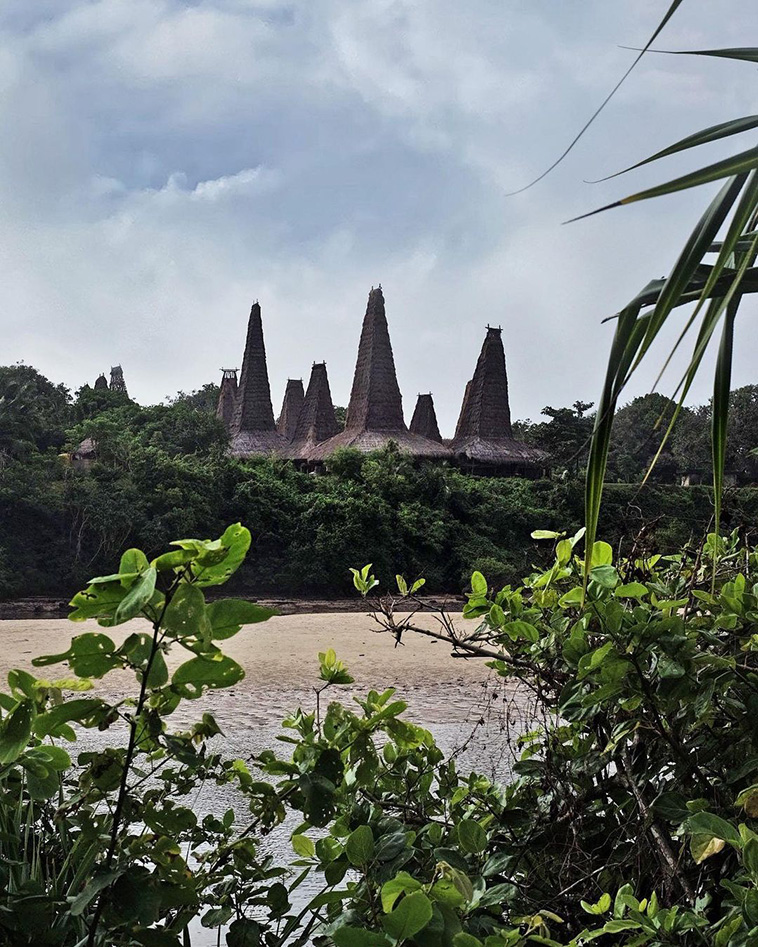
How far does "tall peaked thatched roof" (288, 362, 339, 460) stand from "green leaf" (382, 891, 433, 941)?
15.0 meters

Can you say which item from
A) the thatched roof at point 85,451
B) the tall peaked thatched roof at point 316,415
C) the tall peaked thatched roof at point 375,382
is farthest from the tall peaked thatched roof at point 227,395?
the thatched roof at point 85,451

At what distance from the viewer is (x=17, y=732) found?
32 centimetres

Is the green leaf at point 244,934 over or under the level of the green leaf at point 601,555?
under

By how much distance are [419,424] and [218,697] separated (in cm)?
1203

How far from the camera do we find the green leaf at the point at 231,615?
29 cm

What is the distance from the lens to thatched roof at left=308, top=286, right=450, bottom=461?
14.2 m

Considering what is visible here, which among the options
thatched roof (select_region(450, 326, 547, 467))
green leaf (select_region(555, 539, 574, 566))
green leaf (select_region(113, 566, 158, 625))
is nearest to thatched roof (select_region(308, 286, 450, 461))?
thatched roof (select_region(450, 326, 547, 467))

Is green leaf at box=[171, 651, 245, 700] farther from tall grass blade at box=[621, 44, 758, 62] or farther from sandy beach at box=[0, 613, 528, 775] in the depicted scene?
sandy beach at box=[0, 613, 528, 775]

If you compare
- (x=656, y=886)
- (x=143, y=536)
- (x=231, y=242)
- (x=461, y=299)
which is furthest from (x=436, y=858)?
(x=231, y=242)

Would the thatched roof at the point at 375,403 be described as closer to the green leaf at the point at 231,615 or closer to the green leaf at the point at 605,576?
the green leaf at the point at 605,576

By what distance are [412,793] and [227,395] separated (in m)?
17.8

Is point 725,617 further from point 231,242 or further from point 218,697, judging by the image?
point 231,242

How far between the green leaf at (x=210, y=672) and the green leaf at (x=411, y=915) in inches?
4.0

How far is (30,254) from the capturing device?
112ft
